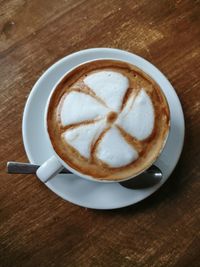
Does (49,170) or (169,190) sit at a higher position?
(49,170)

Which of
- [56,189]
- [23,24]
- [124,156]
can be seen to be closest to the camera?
[124,156]

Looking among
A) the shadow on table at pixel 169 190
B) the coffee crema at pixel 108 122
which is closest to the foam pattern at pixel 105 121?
the coffee crema at pixel 108 122

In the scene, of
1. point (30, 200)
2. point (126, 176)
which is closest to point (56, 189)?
point (30, 200)

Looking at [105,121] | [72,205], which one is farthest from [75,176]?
[105,121]

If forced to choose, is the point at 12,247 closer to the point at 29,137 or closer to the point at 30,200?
the point at 30,200

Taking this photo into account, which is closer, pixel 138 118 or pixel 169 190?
pixel 138 118

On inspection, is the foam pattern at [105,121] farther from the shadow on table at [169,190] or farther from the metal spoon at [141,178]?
the shadow on table at [169,190]

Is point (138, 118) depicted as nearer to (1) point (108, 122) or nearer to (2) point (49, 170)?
(1) point (108, 122)
